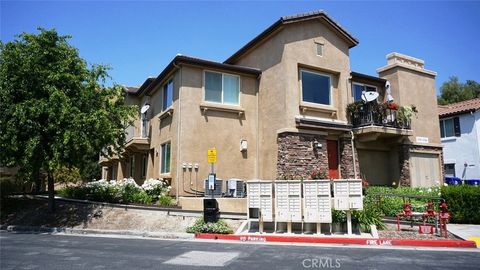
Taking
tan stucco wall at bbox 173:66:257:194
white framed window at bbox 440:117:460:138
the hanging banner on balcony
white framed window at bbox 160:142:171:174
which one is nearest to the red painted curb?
tan stucco wall at bbox 173:66:257:194

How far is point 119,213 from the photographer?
1473 centimetres

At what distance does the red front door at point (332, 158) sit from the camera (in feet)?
61.0

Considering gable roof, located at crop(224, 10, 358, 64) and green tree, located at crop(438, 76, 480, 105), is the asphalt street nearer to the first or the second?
gable roof, located at crop(224, 10, 358, 64)

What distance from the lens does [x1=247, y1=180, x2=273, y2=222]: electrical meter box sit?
11781 mm

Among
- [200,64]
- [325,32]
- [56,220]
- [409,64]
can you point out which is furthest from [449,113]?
[56,220]

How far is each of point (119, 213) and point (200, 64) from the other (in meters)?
7.82

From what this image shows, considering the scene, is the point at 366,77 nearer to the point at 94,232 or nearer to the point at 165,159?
the point at 165,159

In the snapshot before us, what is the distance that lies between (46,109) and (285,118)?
32.9ft

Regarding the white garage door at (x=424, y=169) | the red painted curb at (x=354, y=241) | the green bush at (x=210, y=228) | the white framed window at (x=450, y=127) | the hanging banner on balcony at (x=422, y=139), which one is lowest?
the red painted curb at (x=354, y=241)

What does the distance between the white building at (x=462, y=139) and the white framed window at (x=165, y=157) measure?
22.1m

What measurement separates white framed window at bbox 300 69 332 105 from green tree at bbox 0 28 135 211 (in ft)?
30.9

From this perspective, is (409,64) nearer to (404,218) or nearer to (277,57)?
(277,57)

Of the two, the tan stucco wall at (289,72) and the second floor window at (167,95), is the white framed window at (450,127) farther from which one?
the second floor window at (167,95)

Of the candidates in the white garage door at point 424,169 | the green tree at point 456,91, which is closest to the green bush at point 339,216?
the white garage door at point 424,169
